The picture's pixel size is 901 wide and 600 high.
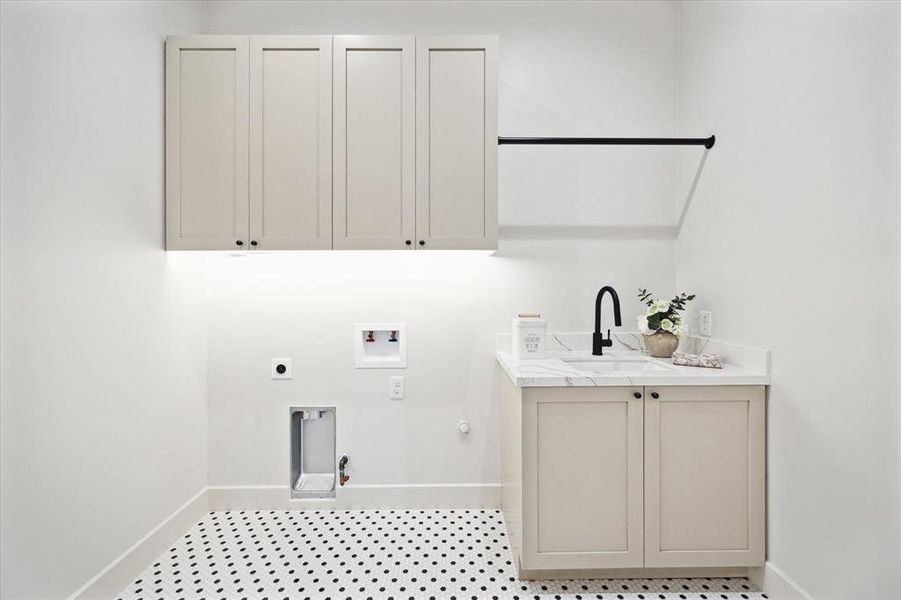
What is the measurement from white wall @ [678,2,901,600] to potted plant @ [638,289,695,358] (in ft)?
0.59

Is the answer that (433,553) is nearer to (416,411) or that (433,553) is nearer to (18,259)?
(416,411)

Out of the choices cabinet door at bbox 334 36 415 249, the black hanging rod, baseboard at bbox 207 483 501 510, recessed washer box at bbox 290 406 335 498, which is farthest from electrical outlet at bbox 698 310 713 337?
recessed washer box at bbox 290 406 335 498

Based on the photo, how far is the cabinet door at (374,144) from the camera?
1.81 metres

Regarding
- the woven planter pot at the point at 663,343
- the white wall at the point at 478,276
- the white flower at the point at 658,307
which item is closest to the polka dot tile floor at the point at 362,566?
the white wall at the point at 478,276

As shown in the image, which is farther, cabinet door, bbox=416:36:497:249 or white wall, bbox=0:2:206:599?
cabinet door, bbox=416:36:497:249

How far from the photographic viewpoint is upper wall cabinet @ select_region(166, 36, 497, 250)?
1810 mm

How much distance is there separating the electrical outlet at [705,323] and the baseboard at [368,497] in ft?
4.04

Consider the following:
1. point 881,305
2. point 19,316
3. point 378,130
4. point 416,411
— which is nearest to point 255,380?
point 416,411

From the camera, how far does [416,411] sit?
2.15m

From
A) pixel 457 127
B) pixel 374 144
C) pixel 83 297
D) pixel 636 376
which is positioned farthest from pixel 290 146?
pixel 636 376

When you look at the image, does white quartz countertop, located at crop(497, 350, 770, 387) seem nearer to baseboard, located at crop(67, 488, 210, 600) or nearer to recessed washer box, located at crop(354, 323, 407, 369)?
recessed washer box, located at crop(354, 323, 407, 369)

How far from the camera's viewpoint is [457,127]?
1.81 m

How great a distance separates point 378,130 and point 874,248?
5.61 feet

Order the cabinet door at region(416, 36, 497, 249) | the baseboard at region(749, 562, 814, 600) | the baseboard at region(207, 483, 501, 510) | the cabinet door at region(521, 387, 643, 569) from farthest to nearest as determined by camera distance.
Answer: the baseboard at region(207, 483, 501, 510)
the cabinet door at region(416, 36, 497, 249)
the cabinet door at region(521, 387, 643, 569)
the baseboard at region(749, 562, 814, 600)
